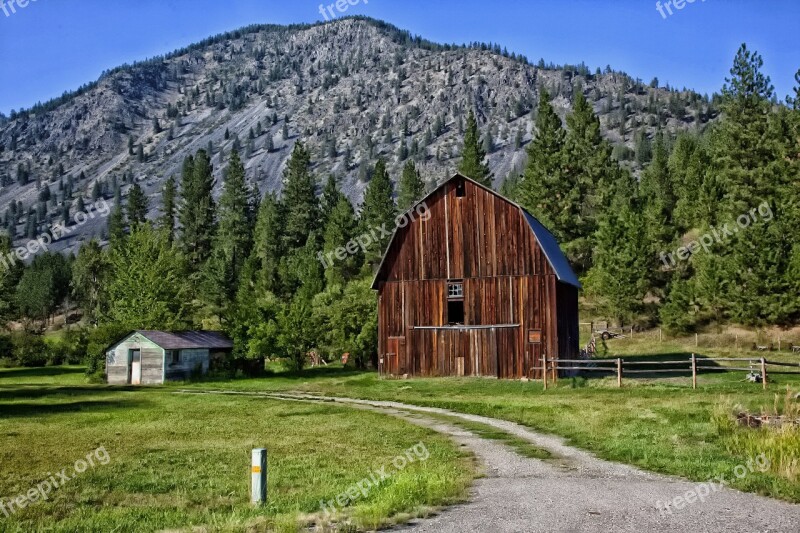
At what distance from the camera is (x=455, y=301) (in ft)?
133

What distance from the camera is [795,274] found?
50469 millimetres

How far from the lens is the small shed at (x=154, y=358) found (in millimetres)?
47406

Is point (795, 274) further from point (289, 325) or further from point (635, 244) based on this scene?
point (289, 325)

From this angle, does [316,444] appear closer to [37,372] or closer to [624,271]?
[624,271]

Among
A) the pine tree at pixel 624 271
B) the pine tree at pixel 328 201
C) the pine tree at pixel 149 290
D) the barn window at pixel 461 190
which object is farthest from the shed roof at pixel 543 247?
the pine tree at pixel 328 201

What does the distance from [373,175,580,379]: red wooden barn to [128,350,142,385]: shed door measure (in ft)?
58.9

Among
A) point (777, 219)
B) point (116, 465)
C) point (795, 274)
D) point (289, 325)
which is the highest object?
point (777, 219)

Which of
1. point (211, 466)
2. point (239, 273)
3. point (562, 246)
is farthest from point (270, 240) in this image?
point (211, 466)

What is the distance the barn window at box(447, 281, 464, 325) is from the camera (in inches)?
1577

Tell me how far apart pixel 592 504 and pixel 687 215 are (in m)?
73.7

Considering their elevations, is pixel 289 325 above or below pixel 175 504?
above

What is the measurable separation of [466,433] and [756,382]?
55.9 ft

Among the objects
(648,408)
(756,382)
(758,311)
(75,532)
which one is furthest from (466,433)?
(758,311)

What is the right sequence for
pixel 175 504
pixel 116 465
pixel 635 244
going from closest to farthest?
1. pixel 175 504
2. pixel 116 465
3. pixel 635 244
